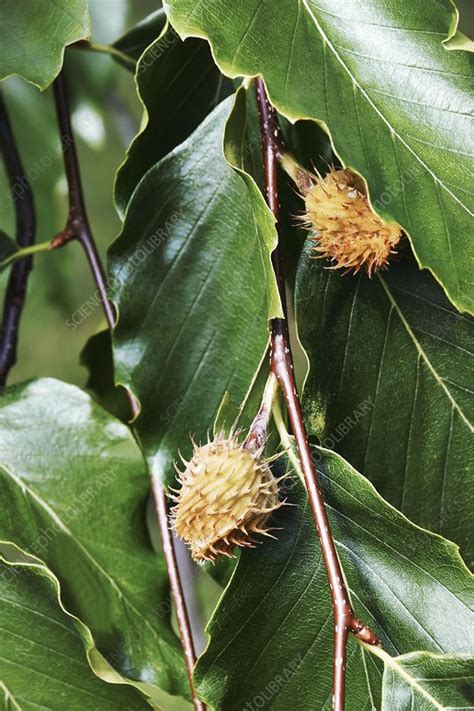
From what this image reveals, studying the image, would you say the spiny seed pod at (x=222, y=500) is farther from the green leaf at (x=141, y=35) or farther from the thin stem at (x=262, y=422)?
the green leaf at (x=141, y=35)

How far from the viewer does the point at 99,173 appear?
6.61 ft

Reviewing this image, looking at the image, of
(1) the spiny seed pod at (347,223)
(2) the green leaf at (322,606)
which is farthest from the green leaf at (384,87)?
(2) the green leaf at (322,606)

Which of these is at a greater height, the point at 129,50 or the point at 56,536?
the point at 129,50

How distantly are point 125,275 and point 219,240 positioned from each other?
Answer: 0.20ft

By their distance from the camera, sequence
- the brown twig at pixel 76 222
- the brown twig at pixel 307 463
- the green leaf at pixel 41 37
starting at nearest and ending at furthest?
the brown twig at pixel 307 463 → the green leaf at pixel 41 37 → the brown twig at pixel 76 222

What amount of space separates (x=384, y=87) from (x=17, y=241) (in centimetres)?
41

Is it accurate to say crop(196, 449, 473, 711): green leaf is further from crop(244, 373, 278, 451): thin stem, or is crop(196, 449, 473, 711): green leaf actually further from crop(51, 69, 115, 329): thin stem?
crop(51, 69, 115, 329): thin stem

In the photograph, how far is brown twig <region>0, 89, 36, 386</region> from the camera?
28.2 inches

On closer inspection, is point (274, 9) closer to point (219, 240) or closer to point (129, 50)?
point (219, 240)

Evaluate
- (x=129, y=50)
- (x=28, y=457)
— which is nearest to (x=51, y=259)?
(x=129, y=50)

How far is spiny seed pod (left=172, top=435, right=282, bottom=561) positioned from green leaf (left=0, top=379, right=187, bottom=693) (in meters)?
0.16

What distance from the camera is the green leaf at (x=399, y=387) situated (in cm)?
54

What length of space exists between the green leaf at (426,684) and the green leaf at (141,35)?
18.1 inches

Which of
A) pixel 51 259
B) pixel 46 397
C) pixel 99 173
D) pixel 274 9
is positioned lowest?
pixel 99 173
